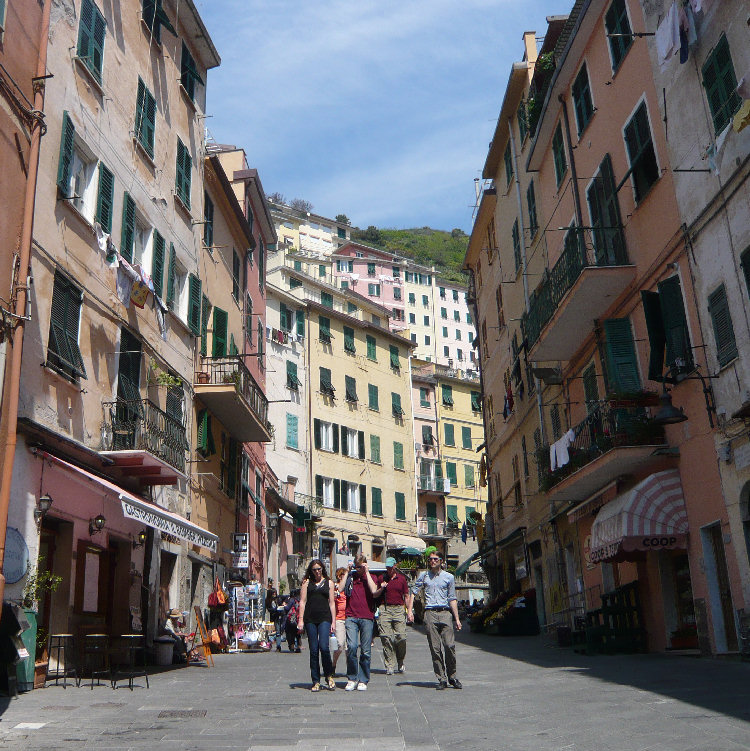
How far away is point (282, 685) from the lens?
39.4 feet

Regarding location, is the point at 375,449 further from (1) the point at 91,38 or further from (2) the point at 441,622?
(2) the point at 441,622

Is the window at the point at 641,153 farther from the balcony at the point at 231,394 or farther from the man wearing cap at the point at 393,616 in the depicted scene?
the balcony at the point at 231,394

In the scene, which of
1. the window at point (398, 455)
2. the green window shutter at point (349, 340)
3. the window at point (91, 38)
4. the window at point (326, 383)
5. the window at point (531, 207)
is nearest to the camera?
the window at point (91, 38)

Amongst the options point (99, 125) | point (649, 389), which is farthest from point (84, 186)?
point (649, 389)

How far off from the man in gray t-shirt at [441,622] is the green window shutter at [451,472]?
47941 mm

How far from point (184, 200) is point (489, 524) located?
1893cm

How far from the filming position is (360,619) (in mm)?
11484

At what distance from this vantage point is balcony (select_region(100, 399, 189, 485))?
15.5 metres

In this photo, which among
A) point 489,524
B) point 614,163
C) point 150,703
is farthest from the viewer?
point 489,524

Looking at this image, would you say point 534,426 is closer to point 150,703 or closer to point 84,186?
point 84,186

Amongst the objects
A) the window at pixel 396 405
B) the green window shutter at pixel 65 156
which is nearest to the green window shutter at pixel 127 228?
the green window shutter at pixel 65 156

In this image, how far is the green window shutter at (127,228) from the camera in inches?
682

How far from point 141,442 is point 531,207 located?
13.7 meters

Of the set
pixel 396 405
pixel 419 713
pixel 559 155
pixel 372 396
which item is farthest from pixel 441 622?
pixel 396 405
